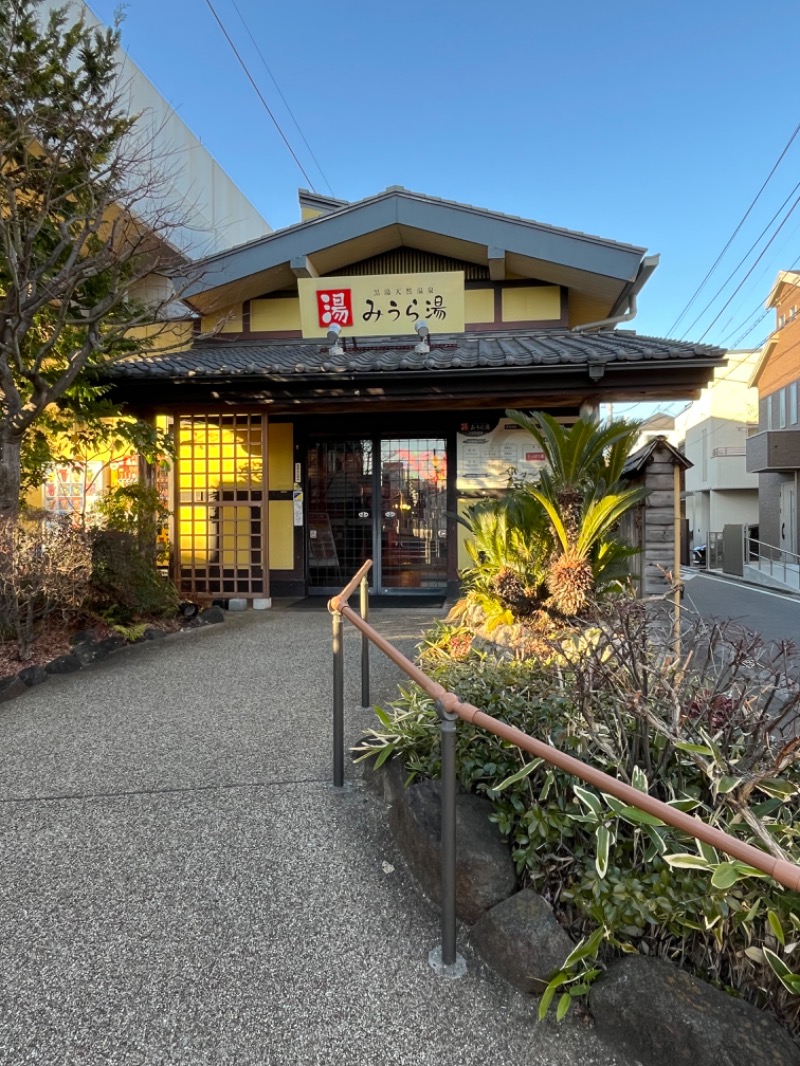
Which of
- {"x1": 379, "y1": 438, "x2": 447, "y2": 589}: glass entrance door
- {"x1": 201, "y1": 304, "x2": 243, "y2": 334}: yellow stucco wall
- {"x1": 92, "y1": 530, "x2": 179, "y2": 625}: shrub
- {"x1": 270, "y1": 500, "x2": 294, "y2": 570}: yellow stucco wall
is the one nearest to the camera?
{"x1": 92, "y1": 530, "x2": 179, "y2": 625}: shrub

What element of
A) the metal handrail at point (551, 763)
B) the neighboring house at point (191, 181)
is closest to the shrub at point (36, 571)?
the metal handrail at point (551, 763)

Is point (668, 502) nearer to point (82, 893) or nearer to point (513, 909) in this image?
point (513, 909)

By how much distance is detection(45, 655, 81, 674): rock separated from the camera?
5043 millimetres

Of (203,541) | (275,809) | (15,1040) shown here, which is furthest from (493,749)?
(203,541)

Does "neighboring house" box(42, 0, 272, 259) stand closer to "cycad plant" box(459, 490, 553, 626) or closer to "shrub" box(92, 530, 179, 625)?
"shrub" box(92, 530, 179, 625)

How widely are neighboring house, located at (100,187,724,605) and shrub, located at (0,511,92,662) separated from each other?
2.74m

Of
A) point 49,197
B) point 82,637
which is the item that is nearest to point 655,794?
point 82,637

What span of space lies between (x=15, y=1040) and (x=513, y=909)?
149 cm

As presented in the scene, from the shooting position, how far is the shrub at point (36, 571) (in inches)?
192

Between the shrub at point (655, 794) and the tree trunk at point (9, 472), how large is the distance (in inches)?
169

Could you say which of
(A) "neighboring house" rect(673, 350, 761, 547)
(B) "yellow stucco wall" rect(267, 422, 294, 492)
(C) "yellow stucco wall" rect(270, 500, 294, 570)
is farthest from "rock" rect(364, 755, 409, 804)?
(A) "neighboring house" rect(673, 350, 761, 547)

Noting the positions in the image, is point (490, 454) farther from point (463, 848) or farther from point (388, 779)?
point (463, 848)

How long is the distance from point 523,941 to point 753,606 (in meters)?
11.9

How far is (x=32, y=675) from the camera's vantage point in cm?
481
